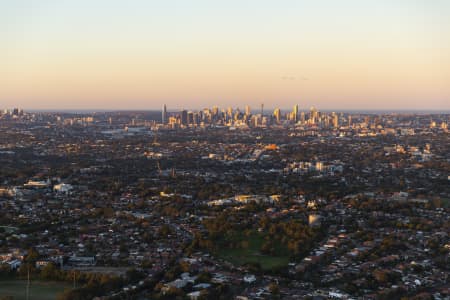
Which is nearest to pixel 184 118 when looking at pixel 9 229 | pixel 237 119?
pixel 237 119

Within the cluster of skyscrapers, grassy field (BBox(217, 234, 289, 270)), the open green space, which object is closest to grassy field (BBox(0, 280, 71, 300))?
grassy field (BBox(217, 234, 289, 270))

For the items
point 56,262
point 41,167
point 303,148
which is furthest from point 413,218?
point 303,148

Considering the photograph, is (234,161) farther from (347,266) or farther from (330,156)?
(347,266)

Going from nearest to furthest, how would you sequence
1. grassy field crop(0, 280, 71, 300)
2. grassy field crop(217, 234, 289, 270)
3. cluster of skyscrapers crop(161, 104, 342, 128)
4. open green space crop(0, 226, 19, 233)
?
grassy field crop(0, 280, 71, 300), grassy field crop(217, 234, 289, 270), open green space crop(0, 226, 19, 233), cluster of skyscrapers crop(161, 104, 342, 128)

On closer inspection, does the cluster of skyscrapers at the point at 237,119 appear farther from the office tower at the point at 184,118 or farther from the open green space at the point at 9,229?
the open green space at the point at 9,229

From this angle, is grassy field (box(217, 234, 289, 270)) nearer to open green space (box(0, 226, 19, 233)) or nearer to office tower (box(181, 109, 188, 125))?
open green space (box(0, 226, 19, 233))
